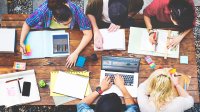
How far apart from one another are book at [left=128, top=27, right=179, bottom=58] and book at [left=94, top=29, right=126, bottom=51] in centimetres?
9

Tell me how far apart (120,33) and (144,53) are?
0.33 metres

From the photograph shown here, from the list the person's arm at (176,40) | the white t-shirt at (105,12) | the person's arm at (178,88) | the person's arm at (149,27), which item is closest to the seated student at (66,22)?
the white t-shirt at (105,12)

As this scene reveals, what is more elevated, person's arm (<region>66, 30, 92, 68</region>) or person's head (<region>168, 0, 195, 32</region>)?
person's head (<region>168, 0, 195, 32</region>)

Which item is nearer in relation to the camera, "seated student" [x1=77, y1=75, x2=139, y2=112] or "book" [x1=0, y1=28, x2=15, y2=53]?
"seated student" [x1=77, y1=75, x2=139, y2=112]

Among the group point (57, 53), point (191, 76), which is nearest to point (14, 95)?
point (57, 53)

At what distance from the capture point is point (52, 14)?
3424mm

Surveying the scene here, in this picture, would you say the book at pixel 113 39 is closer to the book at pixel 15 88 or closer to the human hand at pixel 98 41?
the human hand at pixel 98 41

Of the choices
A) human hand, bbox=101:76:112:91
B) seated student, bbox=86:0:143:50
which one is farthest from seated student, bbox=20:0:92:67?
human hand, bbox=101:76:112:91

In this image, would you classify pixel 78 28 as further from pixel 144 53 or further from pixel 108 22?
pixel 144 53

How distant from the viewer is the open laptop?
11.7 feet

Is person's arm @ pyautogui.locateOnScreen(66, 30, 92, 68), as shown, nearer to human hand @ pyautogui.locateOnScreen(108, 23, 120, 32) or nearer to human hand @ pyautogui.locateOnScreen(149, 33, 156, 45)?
human hand @ pyautogui.locateOnScreen(108, 23, 120, 32)

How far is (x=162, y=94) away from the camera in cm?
331

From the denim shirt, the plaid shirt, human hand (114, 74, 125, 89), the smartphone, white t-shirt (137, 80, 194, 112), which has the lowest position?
the denim shirt

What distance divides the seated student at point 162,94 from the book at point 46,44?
903mm
